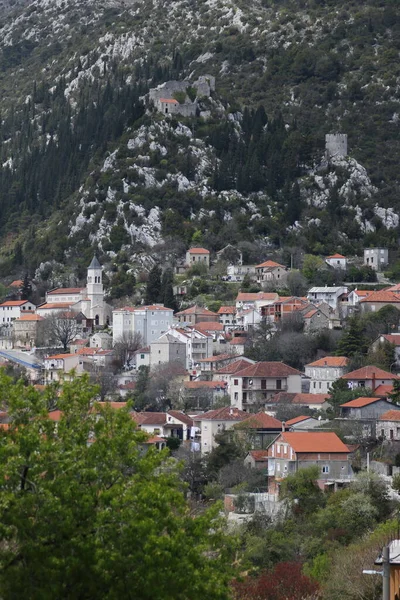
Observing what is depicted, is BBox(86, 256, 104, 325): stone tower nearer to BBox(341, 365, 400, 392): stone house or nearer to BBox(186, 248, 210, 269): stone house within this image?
BBox(186, 248, 210, 269): stone house

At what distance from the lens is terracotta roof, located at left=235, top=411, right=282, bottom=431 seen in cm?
7700

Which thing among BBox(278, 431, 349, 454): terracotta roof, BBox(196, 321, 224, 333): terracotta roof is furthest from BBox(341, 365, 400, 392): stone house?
BBox(196, 321, 224, 333): terracotta roof

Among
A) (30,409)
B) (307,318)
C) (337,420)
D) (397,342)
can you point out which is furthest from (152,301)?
(30,409)

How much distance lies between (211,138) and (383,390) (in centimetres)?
5565

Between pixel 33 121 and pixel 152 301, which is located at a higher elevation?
pixel 33 121

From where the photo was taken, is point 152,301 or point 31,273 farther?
point 31,273

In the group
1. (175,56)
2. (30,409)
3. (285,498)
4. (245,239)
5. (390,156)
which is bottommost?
(285,498)

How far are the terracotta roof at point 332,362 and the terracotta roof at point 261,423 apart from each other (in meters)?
12.8

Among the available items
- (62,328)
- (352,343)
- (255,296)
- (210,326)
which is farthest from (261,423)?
(62,328)

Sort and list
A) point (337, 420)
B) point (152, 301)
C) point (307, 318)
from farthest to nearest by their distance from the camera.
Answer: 1. point (152, 301)
2. point (307, 318)
3. point (337, 420)

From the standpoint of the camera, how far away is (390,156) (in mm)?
148000

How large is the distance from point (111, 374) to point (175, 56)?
239 ft

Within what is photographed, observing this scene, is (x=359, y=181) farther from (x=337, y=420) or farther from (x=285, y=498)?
(x=285, y=498)

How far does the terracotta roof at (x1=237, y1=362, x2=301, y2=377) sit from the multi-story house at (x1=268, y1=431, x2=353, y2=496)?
62.6 feet
